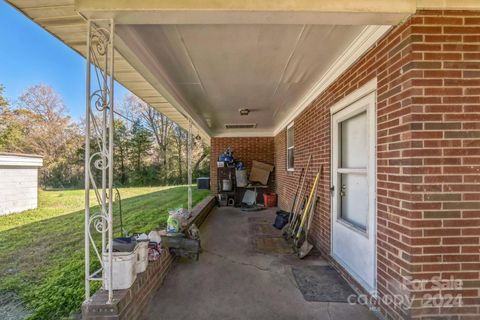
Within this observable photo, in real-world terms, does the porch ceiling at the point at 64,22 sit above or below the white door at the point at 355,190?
above

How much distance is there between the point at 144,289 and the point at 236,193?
636 centimetres

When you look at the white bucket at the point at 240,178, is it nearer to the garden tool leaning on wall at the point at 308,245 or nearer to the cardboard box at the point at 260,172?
the cardboard box at the point at 260,172

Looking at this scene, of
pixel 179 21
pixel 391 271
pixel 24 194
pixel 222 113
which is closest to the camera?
pixel 179 21

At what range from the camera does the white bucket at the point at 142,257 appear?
2.33 m

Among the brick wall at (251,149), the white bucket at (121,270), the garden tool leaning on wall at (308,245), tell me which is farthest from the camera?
the brick wall at (251,149)

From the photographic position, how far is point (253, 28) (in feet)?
7.37

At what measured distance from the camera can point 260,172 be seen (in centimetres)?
864

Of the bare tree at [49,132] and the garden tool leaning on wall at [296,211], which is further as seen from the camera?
the bare tree at [49,132]

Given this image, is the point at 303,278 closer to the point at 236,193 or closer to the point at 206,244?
the point at 206,244

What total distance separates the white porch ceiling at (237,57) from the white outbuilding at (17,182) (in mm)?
6241

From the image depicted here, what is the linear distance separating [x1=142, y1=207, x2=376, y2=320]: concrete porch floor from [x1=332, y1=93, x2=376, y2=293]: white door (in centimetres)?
45

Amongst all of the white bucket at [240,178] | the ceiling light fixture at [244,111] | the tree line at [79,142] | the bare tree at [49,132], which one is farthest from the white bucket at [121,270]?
the bare tree at [49,132]

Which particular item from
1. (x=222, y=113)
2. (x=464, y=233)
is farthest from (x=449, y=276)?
(x=222, y=113)

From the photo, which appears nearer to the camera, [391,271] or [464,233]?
[464,233]
